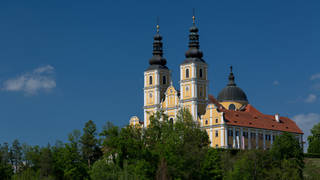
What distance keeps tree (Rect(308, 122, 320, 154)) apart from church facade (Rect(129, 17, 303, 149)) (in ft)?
10.1

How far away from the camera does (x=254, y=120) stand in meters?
112

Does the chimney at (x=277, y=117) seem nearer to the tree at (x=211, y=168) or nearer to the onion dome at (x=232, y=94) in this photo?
the onion dome at (x=232, y=94)

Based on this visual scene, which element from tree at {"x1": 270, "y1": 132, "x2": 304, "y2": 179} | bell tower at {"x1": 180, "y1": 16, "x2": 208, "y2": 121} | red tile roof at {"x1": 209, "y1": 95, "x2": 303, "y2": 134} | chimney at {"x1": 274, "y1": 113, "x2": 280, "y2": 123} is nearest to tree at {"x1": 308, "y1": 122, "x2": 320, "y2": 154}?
red tile roof at {"x1": 209, "y1": 95, "x2": 303, "y2": 134}

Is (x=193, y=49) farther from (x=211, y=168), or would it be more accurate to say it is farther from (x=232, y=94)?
(x=211, y=168)

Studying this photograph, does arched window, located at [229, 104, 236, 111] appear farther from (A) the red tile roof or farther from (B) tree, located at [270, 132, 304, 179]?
(B) tree, located at [270, 132, 304, 179]

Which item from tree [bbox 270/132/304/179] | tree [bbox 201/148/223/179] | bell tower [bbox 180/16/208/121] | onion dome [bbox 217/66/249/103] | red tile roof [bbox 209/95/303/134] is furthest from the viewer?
onion dome [bbox 217/66/249/103]

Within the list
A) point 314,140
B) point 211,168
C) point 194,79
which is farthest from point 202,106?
point 211,168

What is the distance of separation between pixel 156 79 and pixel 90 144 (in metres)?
34.7

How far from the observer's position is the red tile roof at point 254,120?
108 m

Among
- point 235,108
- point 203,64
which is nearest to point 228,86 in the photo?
point 235,108

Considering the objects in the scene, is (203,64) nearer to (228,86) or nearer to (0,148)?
(228,86)

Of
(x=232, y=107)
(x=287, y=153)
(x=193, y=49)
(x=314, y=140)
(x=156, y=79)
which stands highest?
(x=193, y=49)

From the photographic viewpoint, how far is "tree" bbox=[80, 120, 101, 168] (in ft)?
264

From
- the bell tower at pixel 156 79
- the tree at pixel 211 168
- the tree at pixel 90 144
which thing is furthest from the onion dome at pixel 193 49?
the tree at pixel 211 168
